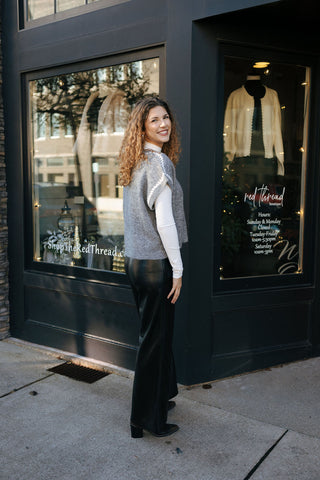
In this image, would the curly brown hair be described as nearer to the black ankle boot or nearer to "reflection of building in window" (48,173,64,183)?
the black ankle boot

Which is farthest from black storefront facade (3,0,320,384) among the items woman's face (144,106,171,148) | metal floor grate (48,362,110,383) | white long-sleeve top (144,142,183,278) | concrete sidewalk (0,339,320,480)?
white long-sleeve top (144,142,183,278)

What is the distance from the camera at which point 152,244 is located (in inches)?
106

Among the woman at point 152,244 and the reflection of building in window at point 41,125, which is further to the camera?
the reflection of building in window at point 41,125

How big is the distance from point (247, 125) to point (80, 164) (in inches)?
64.4

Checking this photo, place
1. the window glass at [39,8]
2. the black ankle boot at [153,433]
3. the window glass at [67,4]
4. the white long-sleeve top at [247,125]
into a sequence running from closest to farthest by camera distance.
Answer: the black ankle boot at [153,433] → the white long-sleeve top at [247,125] → the window glass at [67,4] → the window glass at [39,8]

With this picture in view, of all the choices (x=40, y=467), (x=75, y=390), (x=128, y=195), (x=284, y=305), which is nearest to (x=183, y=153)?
(x=128, y=195)

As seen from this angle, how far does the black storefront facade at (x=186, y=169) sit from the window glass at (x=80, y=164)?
14mm

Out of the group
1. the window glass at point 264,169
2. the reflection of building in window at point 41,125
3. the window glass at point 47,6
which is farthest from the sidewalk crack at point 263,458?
the window glass at point 47,6

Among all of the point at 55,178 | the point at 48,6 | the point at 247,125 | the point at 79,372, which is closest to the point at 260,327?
the point at 79,372

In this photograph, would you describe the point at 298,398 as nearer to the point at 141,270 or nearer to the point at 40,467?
the point at 141,270

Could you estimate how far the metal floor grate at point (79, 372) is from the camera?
3818 millimetres

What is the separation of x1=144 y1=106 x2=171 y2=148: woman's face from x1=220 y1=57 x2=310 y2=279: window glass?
110 cm

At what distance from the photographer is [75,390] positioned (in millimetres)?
3574

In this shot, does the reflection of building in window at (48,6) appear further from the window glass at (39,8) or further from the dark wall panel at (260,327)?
the dark wall panel at (260,327)
